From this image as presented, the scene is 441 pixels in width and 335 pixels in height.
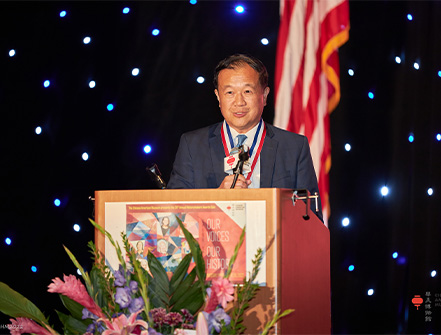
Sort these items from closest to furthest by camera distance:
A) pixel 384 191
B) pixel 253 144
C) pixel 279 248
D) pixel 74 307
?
pixel 74 307, pixel 279 248, pixel 253 144, pixel 384 191

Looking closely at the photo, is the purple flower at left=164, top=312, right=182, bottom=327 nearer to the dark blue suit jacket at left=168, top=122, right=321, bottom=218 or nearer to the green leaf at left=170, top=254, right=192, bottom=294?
the green leaf at left=170, top=254, right=192, bottom=294

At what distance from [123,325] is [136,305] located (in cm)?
4

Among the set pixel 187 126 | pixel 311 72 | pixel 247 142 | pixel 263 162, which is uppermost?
pixel 311 72

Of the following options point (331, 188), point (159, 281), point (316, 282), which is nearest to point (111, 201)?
point (159, 281)

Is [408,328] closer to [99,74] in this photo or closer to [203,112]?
[203,112]


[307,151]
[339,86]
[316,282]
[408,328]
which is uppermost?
[339,86]

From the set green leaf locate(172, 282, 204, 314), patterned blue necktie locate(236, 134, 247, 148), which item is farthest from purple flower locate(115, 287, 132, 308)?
patterned blue necktie locate(236, 134, 247, 148)

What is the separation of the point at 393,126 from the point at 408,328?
4.04 feet

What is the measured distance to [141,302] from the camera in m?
1.09

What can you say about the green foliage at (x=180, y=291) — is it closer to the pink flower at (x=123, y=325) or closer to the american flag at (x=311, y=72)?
the pink flower at (x=123, y=325)

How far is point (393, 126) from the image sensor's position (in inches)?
144

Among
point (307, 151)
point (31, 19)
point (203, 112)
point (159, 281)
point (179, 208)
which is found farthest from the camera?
point (31, 19)

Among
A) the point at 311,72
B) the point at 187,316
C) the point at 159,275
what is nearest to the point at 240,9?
the point at 311,72

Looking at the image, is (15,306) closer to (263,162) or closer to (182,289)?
(182,289)
